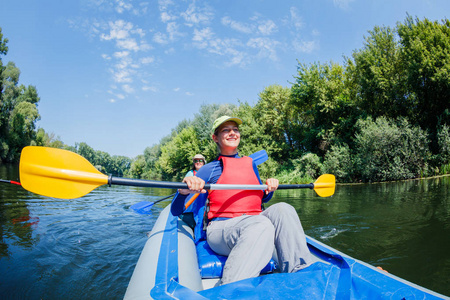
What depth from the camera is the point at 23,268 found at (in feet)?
9.15

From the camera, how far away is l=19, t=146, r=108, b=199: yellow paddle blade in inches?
84.0

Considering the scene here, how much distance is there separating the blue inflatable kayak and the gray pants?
0.40 ft

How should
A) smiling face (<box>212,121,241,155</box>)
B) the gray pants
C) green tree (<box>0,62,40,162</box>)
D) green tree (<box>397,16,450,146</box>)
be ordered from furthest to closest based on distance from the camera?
green tree (<box>0,62,40,162</box>)
green tree (<box>397,16,450,146</box>)
smiling face (<box>212,121,241,155</box>)
the gray pants

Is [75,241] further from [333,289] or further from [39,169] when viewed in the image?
[333,289]

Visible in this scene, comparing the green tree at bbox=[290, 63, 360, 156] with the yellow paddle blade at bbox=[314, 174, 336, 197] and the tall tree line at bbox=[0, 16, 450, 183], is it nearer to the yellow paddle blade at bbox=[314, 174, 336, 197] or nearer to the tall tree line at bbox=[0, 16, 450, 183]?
the tall tree line at bbox=[0, 16, 450, 183]

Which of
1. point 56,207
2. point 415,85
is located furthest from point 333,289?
point 415,85

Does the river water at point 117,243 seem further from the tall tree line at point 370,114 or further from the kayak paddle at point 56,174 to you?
the tall tree line at point 370,114

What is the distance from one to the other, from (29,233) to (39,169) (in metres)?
2.61

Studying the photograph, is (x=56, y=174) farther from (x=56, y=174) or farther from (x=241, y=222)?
(x=241, y=222)

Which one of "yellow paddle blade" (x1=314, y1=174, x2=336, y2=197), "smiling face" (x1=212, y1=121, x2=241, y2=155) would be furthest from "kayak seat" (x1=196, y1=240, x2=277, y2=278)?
"yellow paddle blade" (x1=314, y1=174, x2=336, y2=197)

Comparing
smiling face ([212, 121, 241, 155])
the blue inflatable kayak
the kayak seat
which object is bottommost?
the kayak seat

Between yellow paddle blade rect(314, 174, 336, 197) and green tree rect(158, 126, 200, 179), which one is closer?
yellow paddle blade rect(314, 174, 336, 197)

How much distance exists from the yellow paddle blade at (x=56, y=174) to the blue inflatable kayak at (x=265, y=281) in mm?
808

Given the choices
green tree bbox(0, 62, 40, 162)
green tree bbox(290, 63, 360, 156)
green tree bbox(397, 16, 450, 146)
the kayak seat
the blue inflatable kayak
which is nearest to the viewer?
the blue inflatable kayak
